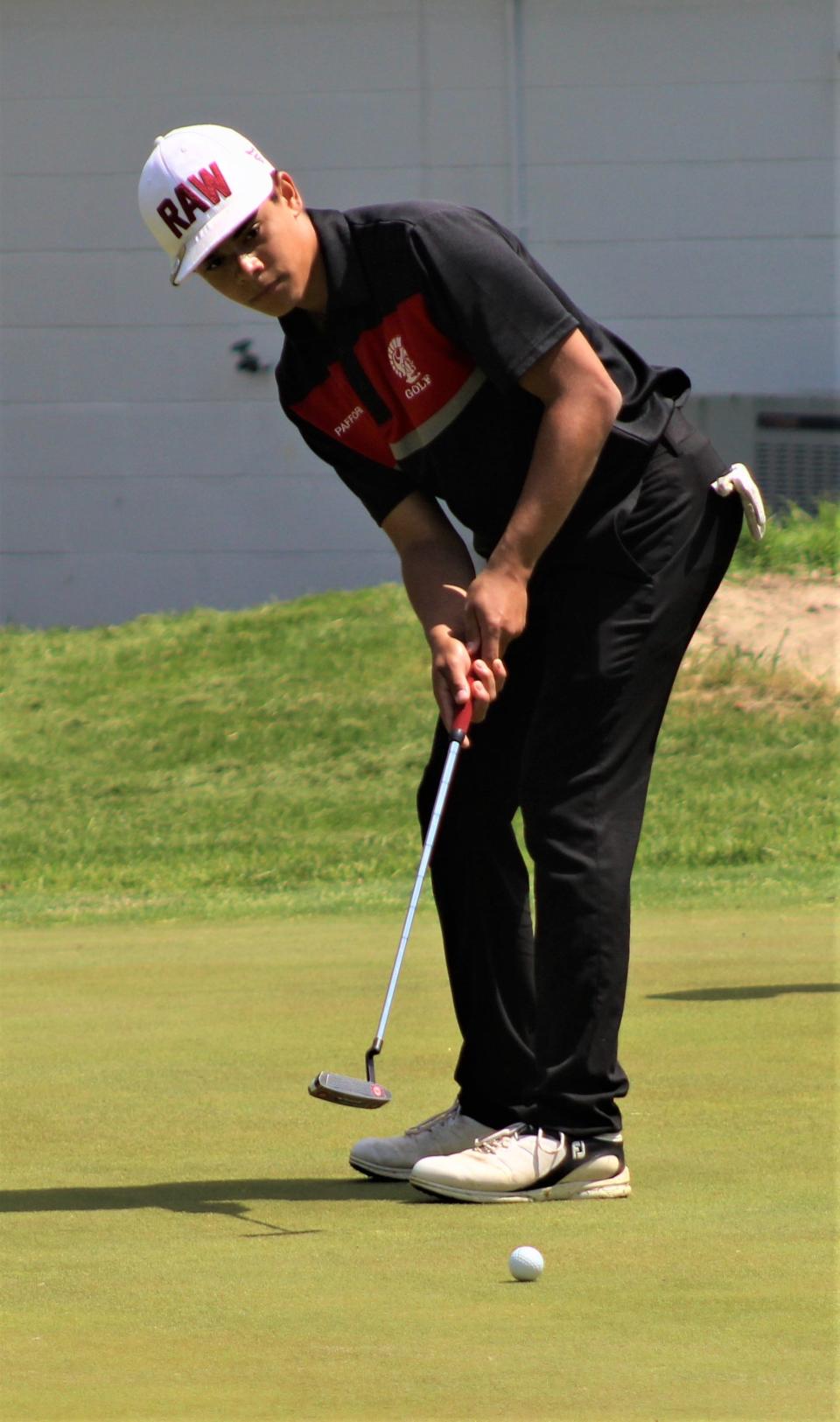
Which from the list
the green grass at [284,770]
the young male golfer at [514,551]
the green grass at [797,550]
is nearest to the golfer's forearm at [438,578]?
the young male golfer at [514,551]

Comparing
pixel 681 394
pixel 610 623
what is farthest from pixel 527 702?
pixel 681 394

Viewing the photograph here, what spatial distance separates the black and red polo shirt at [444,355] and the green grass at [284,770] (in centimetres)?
428

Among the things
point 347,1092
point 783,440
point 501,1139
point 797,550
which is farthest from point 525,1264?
point 783,440

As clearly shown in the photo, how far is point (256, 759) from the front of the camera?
40.0 ft

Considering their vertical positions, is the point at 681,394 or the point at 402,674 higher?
the point at 681,394

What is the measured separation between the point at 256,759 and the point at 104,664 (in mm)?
2096

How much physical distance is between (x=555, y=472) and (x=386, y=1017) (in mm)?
943

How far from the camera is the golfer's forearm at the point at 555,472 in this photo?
371 centimetres

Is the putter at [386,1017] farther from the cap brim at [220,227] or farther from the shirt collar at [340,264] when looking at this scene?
the cap brim at [220,227]

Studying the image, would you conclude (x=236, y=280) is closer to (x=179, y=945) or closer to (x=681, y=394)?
(x=681, y=394)

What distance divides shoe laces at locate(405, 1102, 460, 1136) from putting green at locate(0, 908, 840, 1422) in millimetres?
136

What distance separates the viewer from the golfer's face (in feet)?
12.5

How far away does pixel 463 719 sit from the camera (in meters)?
3.91

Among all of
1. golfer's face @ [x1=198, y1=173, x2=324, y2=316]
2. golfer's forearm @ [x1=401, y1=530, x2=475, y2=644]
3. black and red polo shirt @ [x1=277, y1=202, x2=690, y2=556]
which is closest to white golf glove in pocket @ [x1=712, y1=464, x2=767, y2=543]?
black and red polo shirt @ [x1=277, y1=202, x2=690, y2=556]
